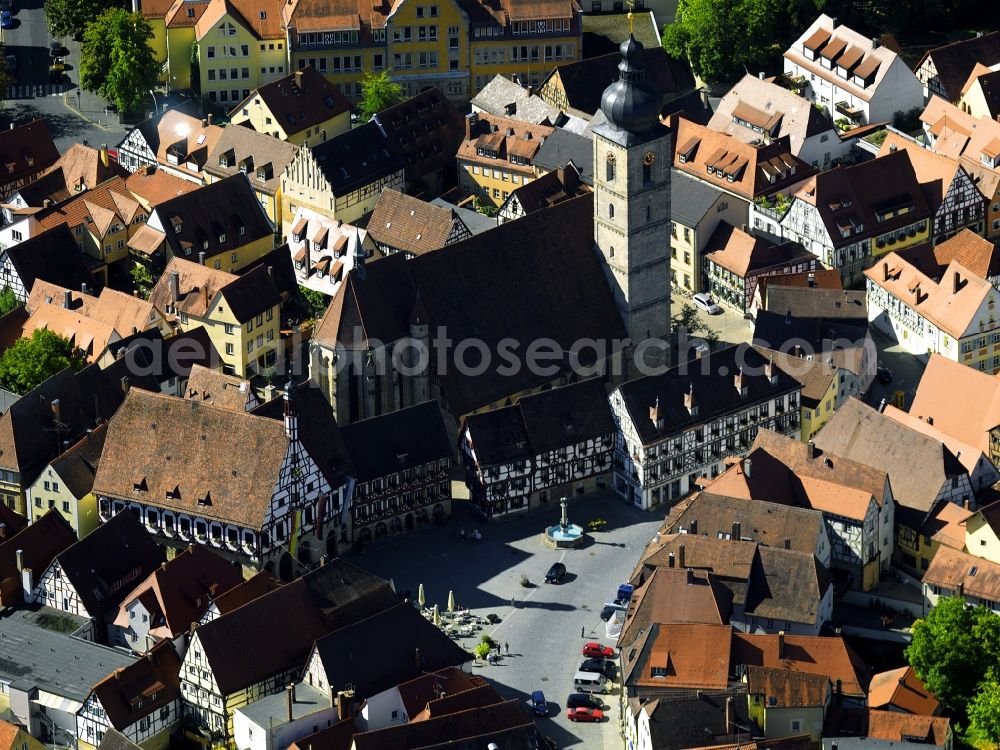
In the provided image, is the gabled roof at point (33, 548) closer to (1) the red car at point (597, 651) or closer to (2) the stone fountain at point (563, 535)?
(2) the stone fountain at point (563, 535)

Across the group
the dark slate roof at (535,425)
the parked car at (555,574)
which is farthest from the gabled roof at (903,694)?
the dark slate roof at (535,425)

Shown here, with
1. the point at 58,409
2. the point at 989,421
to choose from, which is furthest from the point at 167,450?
the point at 989,421

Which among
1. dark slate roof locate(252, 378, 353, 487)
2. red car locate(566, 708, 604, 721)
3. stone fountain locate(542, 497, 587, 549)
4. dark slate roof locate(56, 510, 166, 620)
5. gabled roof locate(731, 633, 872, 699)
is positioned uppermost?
dark slate roof locate(252, 378, 353, 487)

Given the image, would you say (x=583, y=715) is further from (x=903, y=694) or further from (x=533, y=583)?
(x=903, y=694)

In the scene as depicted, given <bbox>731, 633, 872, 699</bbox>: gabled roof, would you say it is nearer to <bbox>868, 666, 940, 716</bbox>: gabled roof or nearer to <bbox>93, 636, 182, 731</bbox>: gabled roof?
<bbox>868, 666, 940, 716</bbox>: gabled roof

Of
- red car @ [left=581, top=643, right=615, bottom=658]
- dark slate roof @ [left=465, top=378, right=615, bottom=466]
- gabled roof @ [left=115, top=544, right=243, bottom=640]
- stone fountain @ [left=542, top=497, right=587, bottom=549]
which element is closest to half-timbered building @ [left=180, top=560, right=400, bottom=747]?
gabled roof @ [left=115, top=544, right=243, bottom=640]

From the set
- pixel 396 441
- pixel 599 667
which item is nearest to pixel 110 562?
pixel 396 441
